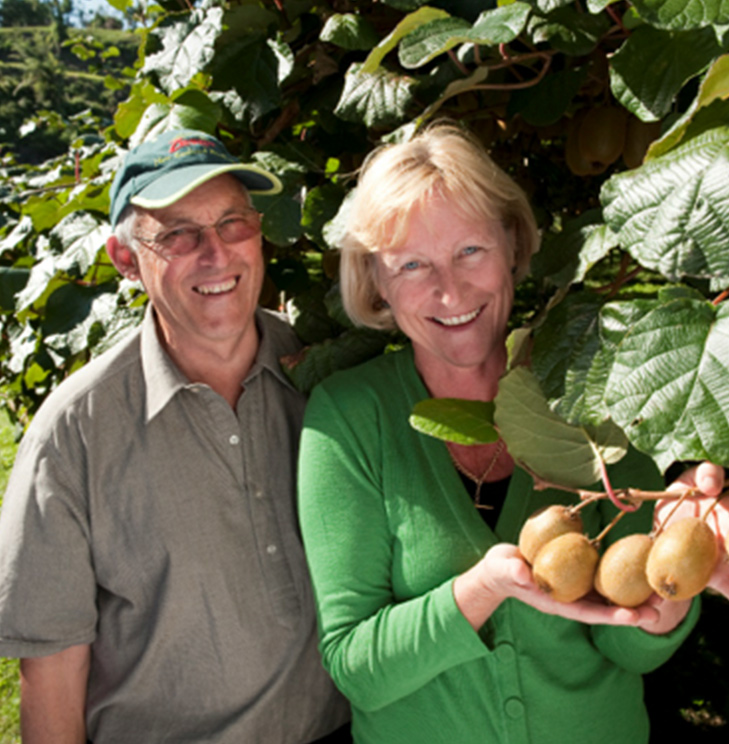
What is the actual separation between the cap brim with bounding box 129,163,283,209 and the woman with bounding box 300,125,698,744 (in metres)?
0.25

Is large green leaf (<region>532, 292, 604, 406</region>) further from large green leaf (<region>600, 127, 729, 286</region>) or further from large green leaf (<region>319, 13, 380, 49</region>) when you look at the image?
large green leaf (<region>319, 13, 380, 49</region>)

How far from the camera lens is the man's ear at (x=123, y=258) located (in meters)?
1.89

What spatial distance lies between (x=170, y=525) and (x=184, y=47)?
0.95 m

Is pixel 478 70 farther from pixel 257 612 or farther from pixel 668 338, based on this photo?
pixel 257 612

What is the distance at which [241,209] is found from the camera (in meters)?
1.81

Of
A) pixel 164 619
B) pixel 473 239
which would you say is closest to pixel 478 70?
pixel 473 239

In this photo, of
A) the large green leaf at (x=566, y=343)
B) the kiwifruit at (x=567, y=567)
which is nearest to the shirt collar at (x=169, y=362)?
the large green leaf at (x=566, y=343)

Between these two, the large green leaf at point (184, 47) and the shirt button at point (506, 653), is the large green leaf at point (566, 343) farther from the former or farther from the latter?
the large green leaf at point (184, 47)

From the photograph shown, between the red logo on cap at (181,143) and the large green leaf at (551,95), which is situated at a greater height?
the large green leaf at (551,95)

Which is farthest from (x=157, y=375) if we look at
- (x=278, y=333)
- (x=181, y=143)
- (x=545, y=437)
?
(x=545, y=437)

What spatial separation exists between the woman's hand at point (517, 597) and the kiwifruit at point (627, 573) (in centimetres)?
2

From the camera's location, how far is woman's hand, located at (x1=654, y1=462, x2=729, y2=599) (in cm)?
107

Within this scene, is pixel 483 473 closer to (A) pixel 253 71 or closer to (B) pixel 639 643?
(B) pixel 639 643

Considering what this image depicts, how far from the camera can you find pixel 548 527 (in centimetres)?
121
